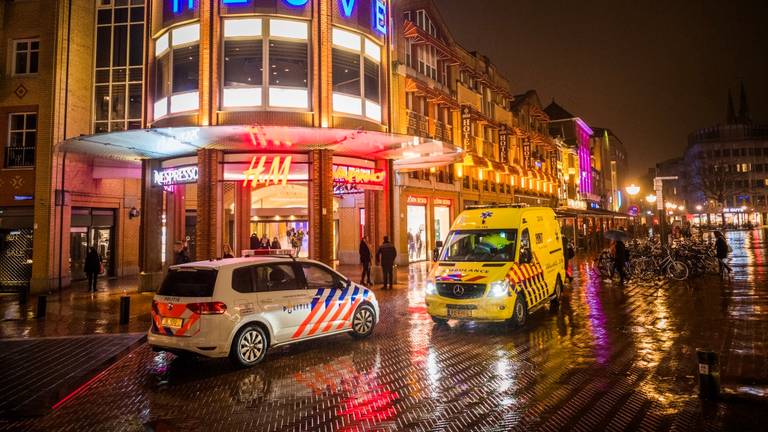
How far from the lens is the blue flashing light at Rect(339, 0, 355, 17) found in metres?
16.9

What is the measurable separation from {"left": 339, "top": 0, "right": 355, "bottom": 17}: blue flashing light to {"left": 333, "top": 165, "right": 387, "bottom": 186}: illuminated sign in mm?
5501

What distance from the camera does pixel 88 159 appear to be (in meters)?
20.4

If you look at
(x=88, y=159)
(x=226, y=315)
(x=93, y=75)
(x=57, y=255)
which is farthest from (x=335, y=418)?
(x=93, y=75)

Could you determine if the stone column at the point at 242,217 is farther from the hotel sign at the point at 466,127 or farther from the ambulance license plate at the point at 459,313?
the hotel sign at the point at 466,127

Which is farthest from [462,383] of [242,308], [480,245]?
[480,245]

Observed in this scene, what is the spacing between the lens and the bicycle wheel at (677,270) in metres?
18.0

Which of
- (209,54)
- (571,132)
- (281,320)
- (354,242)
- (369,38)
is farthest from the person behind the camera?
(571,132)

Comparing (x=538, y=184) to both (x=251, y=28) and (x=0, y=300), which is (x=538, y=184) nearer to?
(x=251, y=28)

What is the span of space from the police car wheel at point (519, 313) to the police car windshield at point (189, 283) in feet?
19.7

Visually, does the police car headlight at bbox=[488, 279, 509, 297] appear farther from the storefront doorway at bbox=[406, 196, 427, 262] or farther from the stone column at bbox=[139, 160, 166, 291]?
the storefront doorway at bbox=[406, 196, 427, 262]

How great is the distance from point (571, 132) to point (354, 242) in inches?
1671

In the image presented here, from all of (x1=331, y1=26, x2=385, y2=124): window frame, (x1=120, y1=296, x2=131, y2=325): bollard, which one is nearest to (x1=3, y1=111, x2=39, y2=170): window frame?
(x1=120, y1=296, x2=131, y2=325): bollard

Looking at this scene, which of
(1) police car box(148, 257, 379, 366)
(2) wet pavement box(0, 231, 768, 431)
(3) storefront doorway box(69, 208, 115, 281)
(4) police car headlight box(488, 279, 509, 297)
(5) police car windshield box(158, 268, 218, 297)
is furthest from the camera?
(3) storefront doorway box(69, 208, 115, 281)

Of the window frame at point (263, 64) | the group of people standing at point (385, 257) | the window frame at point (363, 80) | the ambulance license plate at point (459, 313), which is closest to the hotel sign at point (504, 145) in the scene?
the window frame at point (363, 80)
